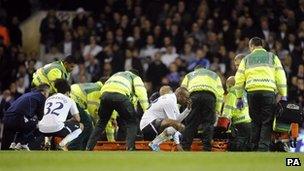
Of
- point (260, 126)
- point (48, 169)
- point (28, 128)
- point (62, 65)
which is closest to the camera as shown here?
point (48, 169)

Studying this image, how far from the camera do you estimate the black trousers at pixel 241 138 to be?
16.0m

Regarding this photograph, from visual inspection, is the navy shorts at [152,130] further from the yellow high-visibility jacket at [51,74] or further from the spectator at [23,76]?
the spectator at [23,76]

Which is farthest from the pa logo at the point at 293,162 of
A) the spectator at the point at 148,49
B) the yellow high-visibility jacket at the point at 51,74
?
the spectator at the point at 148,49

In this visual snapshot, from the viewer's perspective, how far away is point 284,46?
2184 centimetres

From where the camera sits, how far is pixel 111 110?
15.8m

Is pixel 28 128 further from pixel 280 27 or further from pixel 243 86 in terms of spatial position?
pixel 280 27

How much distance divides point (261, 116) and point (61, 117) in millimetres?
3585

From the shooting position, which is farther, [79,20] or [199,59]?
[79,20]

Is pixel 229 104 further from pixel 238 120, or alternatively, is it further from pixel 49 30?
pixel 49 30

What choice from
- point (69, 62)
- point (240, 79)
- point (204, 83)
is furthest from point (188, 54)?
point (240, 79)

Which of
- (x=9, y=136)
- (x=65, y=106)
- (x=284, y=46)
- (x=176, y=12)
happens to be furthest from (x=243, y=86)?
(x=176, y=12)

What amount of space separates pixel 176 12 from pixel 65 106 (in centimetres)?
855

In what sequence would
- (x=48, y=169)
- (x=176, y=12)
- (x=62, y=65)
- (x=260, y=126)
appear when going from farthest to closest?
(x=176, y=12)
(x=62, y=65)
(x=260, y=126)
(x=48, y=169)

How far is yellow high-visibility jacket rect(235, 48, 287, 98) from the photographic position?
48.7 ft
